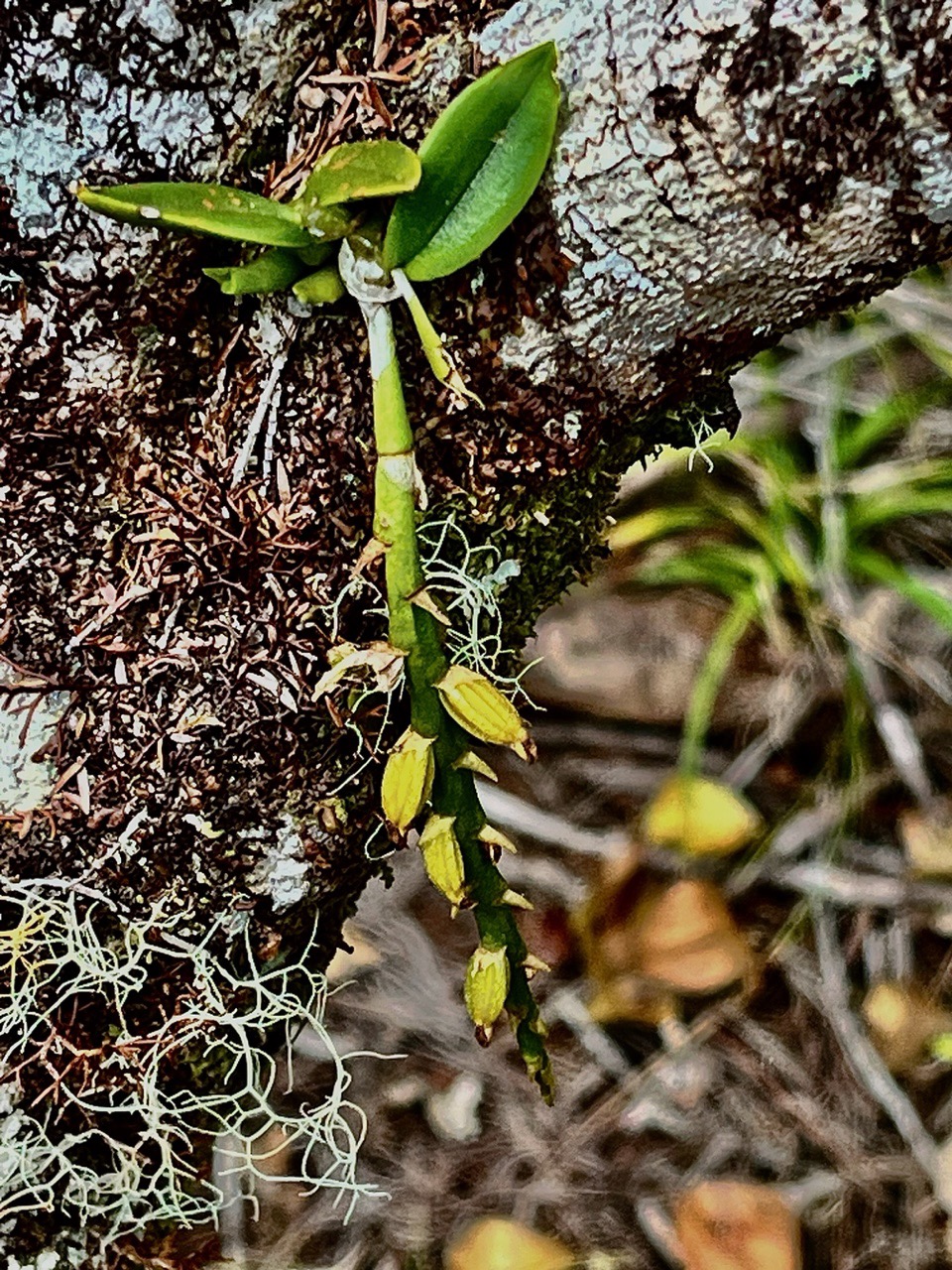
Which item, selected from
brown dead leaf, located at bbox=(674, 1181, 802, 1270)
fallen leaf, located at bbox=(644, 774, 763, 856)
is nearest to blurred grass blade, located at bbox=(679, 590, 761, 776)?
fallen leaf, located at bbox=(644, 774, 763, 856)

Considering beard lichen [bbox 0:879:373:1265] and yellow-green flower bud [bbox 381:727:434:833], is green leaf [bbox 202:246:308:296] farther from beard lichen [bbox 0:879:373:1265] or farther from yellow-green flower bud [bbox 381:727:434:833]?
beard lichen [bbox 0:879:373:1265]

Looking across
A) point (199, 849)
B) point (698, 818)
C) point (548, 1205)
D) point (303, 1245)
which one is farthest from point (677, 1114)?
point (199, 849)

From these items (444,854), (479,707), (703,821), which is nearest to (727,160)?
(479,707)

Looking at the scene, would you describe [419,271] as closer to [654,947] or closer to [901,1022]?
[654,947]

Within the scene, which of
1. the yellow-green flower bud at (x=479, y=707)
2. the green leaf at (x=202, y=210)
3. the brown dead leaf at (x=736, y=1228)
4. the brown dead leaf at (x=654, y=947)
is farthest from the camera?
the brown dead leaf at (x=654, y=947)

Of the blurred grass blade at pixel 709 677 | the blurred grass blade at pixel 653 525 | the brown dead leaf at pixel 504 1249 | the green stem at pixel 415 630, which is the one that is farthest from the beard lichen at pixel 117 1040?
the blurred grass blade at pixel 653 525

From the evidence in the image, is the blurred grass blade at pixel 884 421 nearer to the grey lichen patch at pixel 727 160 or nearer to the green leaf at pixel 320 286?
the grey lichen patch at pixel 727 160

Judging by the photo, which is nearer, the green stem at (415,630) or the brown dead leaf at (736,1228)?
the green stem at (415,630)

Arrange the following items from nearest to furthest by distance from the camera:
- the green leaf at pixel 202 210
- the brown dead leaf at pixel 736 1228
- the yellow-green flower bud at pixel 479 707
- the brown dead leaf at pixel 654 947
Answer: the green leaf at pixel 202 210 < the yellow-green flower bud at pixel 479 707 < the brown dead leaf at pixel 736 1228 < the brown dead leaf at pixel 654 947
